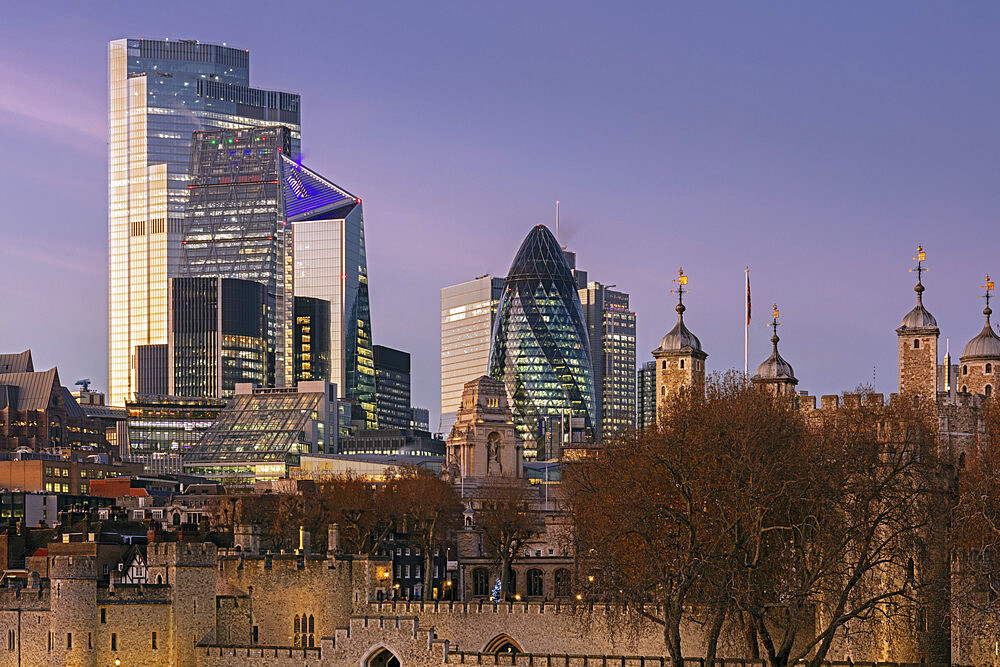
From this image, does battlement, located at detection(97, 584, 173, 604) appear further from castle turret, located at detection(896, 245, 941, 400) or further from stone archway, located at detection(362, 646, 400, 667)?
castle turret, located at detection(896, 245, 941, 400)

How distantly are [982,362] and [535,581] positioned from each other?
43.4 m

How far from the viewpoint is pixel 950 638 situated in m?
85.9

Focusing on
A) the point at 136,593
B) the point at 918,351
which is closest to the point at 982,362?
the point at 918,351

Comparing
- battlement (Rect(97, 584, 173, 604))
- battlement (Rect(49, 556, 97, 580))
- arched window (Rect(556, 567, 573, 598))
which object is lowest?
arched window (Rect(556, 567, 573, 598))

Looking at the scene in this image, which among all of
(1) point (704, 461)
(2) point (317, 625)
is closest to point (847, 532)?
(1) point (704, 461)

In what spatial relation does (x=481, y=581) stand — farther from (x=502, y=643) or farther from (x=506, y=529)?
(x=502, y=643)

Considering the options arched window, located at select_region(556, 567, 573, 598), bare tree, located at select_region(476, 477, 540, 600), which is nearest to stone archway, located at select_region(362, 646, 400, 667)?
bare tree, located at select_region(476, 477, 540, 600)

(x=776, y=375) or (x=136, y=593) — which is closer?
(x=136, y=593)

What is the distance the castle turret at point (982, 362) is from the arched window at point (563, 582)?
36485mm

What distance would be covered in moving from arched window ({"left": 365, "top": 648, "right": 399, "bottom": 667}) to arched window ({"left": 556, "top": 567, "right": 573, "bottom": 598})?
48.8 meters

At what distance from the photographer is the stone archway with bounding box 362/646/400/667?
96.2 metres

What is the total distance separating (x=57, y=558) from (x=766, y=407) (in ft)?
137

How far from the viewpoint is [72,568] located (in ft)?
314

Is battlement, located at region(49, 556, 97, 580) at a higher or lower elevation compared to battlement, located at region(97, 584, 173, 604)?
higher
